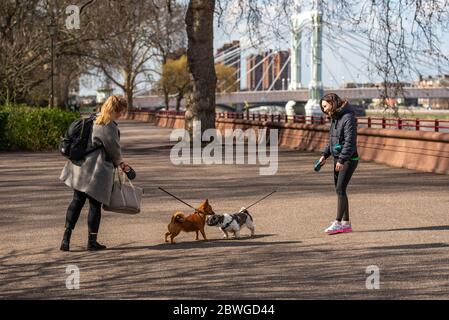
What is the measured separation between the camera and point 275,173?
67.9 ft

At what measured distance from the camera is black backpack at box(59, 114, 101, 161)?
9172 mm

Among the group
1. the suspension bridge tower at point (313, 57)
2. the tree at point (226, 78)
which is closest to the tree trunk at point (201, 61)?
the suspension bridge tower at point (313, 57)

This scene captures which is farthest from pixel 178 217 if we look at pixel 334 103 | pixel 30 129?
pixel 30 129

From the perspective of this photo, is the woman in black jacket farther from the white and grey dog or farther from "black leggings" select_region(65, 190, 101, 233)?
"black leggings" select_region(65, 190, 101, 233)

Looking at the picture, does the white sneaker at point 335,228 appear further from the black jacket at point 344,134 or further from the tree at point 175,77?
the tree at point 175,77

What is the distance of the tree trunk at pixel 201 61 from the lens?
2958 cm

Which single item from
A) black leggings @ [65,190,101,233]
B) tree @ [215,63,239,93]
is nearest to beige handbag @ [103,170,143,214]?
black leggings @ [65,190,101,233]

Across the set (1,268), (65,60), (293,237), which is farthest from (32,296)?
(65,60)

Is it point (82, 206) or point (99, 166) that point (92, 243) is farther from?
point (99, 166)

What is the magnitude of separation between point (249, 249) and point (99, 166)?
1.72 meters

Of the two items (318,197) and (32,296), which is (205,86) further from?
(32,296)

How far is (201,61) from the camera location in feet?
98.9

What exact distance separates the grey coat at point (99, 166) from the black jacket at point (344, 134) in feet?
8.07

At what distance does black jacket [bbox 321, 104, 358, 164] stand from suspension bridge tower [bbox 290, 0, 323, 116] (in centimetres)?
1540
